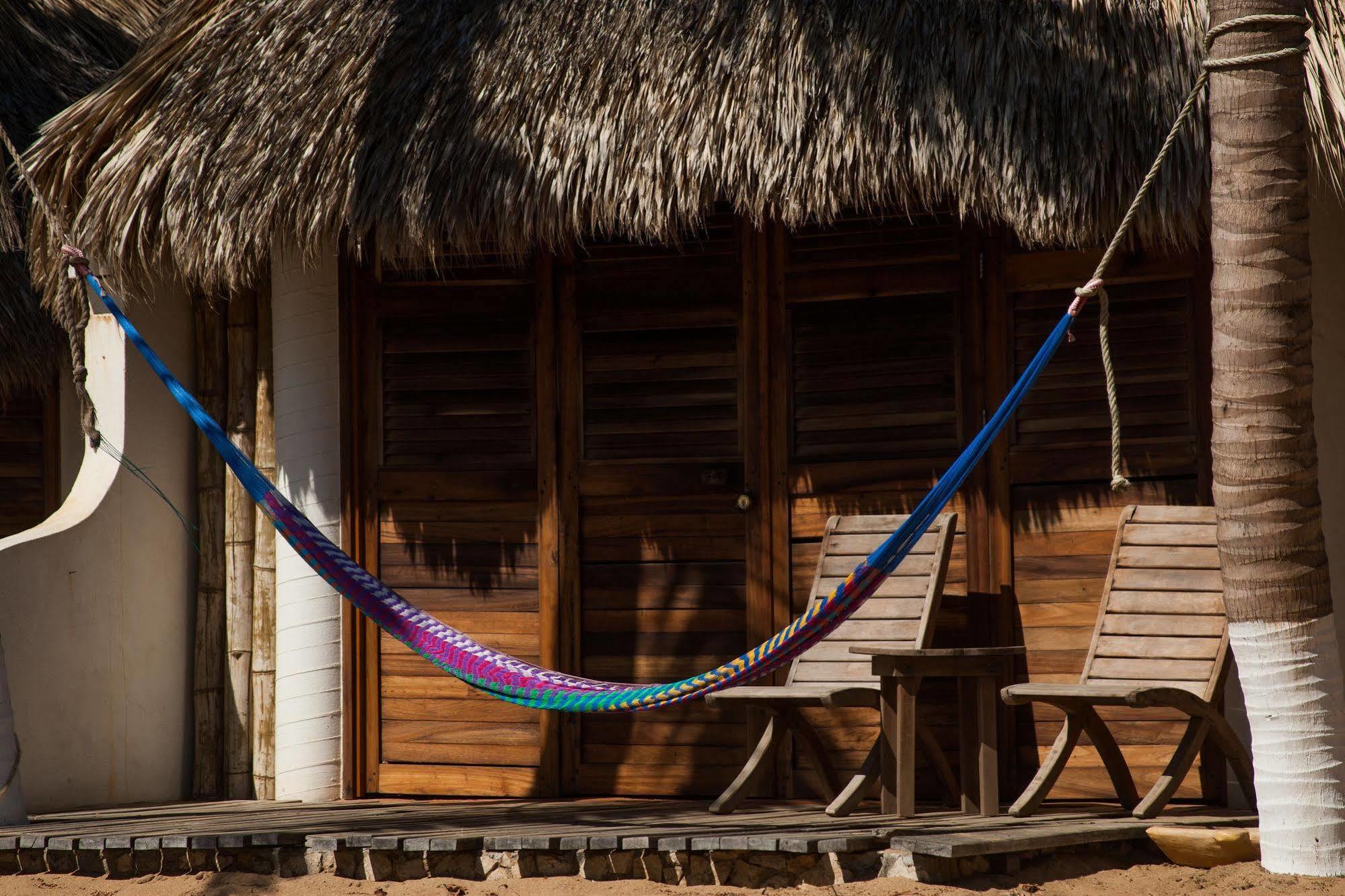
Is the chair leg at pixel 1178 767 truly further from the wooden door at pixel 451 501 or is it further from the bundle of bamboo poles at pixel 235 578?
the bundle of bamboo poles at pixel 235 578

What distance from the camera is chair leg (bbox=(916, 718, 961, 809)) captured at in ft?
12.6

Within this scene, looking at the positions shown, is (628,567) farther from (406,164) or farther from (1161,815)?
(1161,815)

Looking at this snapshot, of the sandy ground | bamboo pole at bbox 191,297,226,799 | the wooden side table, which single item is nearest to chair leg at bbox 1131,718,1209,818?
the sandy ground

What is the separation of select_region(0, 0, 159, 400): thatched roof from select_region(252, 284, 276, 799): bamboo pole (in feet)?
3.53

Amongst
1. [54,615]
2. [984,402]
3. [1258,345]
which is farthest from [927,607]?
[54,615]

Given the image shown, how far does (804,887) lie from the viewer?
127 inches

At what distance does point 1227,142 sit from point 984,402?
1303 millimetres

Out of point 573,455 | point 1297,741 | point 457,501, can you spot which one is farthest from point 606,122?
point 1297,741

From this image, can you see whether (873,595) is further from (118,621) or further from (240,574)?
(118,621)

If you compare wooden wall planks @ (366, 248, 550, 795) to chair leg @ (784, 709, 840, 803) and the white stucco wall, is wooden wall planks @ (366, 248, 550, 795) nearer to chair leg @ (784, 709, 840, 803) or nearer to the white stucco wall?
the white stucco wall

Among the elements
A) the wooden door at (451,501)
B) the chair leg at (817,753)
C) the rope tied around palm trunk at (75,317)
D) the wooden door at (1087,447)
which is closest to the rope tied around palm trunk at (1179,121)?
the wooden door at (1087,447)

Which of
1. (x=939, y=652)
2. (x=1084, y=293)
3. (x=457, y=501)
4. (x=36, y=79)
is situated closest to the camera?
(x=1084, y=293)

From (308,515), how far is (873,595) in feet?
6.33

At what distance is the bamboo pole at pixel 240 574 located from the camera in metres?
5.11
